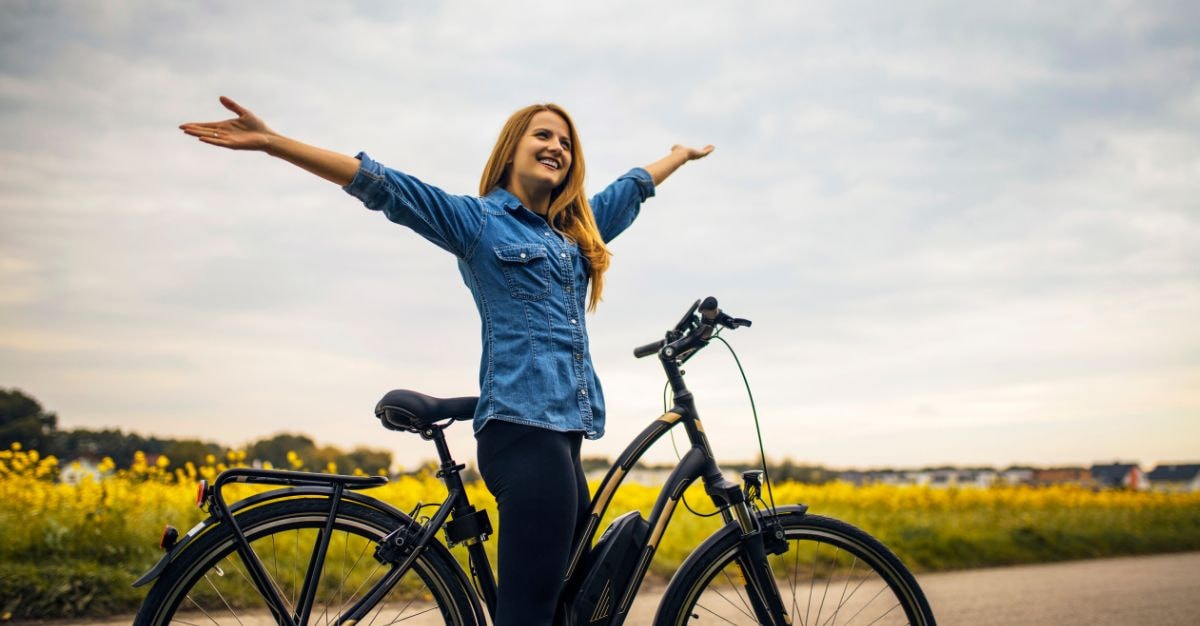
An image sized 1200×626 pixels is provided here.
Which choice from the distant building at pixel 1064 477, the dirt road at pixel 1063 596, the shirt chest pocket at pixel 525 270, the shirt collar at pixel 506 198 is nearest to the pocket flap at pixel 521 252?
the shirt chest pocket at pixel 525 270

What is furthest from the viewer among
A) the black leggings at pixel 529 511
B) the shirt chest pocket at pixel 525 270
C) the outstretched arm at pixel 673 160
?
the outstretched arm at pixel 673 160

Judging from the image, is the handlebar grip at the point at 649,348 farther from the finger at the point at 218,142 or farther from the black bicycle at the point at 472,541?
the finger at the point at 218,142

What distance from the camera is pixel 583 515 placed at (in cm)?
264

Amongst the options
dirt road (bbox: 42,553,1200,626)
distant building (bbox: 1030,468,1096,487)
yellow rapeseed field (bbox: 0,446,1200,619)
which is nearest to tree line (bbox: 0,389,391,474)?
yellow rapeseed field (bbox: 0,446,1200,619)

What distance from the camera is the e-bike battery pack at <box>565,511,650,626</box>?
2.57 meters

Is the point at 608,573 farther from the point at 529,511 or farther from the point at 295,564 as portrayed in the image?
the point at 295,564

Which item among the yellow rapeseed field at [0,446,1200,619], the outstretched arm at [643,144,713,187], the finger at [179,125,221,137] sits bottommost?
the yellow rapeseed field at [0,446,1200,619]

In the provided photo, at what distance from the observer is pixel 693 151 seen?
375 cm

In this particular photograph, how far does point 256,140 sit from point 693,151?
2.02m

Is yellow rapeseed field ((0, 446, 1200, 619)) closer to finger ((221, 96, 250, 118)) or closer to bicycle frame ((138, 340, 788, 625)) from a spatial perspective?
bicycle frame ((138, 340, 788, 625))

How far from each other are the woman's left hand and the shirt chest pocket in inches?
52.7

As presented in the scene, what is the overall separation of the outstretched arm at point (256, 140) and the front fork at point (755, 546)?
1543mm

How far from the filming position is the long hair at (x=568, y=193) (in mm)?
2816

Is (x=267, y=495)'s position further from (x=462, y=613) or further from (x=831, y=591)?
(x=831, y=591)
